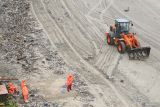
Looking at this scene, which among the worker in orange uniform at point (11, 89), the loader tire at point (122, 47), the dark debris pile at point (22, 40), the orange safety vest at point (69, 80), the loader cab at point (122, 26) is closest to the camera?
the worker in orange uniform at point (11, 89)

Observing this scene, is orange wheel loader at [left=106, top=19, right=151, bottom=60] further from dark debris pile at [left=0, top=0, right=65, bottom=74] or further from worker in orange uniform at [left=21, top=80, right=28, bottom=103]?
worker in orange uniform at [left=21, top=80, right=28, bottom=103]

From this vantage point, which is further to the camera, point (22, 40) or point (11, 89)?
point (22, 40)

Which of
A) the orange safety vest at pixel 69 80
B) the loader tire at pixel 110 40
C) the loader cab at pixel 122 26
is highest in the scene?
the loader cab at pixel 122 26

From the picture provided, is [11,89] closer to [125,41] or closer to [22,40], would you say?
[22,40]

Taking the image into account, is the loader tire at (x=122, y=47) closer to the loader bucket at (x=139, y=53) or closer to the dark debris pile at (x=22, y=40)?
the loader bucket at (x=139, y=53)

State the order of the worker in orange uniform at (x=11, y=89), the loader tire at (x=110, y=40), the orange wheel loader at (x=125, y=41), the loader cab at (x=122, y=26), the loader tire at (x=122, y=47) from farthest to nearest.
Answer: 1. the loader tire at (x=110, y=40)
2. the loader cab at (x=122, y=26)
3. the loader tire at (x=122, y=47)
4. the orange wheel loader at (x=125, y=41)
5. the worker in orange uniform at (x=11, y=89)

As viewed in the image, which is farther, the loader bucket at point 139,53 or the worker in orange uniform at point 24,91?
the loader bucket at point 139,53

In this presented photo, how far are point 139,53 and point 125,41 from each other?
131 centimetres

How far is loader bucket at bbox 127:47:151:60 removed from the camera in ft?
88.7

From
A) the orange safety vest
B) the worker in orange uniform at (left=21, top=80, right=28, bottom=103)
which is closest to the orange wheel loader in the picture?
the orange safety vest

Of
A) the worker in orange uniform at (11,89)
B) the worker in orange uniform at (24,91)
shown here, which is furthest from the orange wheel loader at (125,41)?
the worker in orange uniform at (11,89)

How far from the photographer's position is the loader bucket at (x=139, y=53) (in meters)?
27.0

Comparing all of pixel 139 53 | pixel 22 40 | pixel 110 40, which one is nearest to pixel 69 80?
pixel 139 53

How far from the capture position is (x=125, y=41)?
91.4 ft
